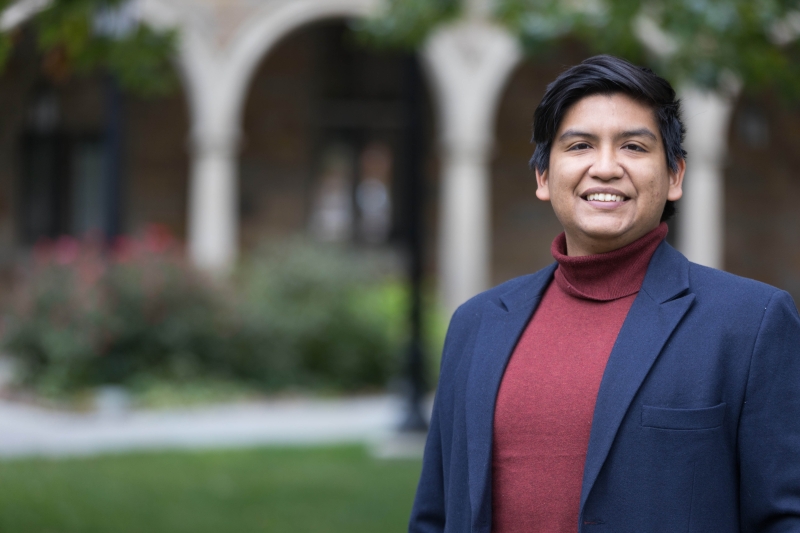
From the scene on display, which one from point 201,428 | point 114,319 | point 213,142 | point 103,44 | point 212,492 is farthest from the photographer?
point 213,142

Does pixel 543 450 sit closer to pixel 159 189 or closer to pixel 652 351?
pixel 652 351

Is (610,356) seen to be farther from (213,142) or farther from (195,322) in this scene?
(213,142)

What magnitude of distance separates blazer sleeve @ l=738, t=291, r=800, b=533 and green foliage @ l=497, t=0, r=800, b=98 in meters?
3.25

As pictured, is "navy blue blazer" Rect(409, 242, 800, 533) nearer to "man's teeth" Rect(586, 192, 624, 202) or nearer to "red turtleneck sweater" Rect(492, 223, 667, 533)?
"red turtleneck sweater" Rect(492, 223, 667, 533)

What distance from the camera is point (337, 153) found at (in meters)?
16.3

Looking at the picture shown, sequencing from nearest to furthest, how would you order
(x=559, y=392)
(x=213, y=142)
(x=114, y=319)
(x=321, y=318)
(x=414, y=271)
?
(x=559, y=392) < (x=414, y=271) < (x=114, y=319) < (x=321, y=318) < (x=213, y=142)

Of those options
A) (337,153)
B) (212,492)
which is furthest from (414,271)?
(337,153)

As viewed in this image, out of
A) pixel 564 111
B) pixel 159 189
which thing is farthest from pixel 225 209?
pixel 564 111

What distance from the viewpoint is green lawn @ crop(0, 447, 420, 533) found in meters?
5.84

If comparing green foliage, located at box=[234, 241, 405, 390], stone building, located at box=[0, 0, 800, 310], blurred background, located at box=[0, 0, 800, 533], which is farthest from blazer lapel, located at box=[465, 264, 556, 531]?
stone building, located at box=[0, 0, 800, 310]

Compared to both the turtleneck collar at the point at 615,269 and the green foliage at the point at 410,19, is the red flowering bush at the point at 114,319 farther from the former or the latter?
the turtleneck collar at the point at 615,269

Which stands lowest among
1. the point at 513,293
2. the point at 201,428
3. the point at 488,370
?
the point at 201,428

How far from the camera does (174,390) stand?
10031mm

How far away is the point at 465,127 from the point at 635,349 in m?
12.6
